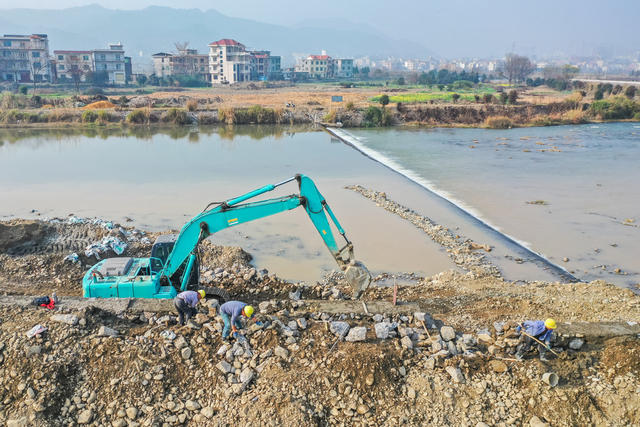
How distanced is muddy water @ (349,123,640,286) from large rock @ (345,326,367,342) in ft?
24.0

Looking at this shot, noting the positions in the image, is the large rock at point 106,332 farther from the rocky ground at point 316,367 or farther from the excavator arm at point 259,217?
the excavator arm at point 259,217

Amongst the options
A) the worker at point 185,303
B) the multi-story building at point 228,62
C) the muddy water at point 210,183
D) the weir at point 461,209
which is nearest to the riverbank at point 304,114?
the muddy water at point 210,183

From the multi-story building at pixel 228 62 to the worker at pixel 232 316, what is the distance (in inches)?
3590

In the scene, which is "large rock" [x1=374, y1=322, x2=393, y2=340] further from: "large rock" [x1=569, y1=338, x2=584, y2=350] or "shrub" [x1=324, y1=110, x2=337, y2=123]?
"shrub" [x1=324, y1=110, x2=337, y2=123]

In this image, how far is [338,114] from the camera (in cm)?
4138

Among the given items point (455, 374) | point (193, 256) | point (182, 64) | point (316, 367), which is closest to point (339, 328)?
point (316, 367)

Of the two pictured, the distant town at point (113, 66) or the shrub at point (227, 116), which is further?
the distant town at point (113, 66)

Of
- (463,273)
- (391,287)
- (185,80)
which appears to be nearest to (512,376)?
(391,287)

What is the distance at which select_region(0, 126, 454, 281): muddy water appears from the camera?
13758mm

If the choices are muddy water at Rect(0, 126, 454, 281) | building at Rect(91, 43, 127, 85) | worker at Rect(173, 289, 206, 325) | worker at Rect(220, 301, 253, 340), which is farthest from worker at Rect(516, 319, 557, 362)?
building at Rect(91, 43, 127, 85)

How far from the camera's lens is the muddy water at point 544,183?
546 inches

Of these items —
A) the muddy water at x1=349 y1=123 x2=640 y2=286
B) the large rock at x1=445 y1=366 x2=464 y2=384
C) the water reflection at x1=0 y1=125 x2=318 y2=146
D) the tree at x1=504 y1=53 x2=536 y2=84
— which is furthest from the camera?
the tree at x1=504 y1=53 x2=536 y2=84

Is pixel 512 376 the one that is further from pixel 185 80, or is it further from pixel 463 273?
pixel 185 80

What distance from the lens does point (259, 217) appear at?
26.8 feet
